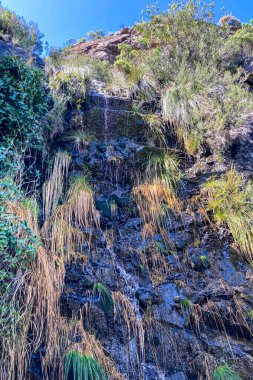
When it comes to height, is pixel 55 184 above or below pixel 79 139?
below

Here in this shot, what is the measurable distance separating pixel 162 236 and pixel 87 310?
1.28 meters

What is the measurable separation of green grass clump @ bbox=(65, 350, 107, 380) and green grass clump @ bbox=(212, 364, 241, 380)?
95 centimetres

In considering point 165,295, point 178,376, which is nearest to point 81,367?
point 178,376

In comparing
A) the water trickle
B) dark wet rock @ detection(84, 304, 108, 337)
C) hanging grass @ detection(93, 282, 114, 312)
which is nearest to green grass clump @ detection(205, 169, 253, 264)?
hanging grass @ detection(93, 282, 114, 312)

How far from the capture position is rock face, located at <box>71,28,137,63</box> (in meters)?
7.91

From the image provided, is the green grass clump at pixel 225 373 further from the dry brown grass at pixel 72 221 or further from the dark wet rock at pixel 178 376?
the dry brown grass at pixel 72 221

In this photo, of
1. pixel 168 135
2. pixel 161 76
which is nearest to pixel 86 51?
pixel 161 76

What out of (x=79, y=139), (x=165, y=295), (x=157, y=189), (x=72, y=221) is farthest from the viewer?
(x=79, y=139)

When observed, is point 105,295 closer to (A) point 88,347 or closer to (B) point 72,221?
(A) point 88,347

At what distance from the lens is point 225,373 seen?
2473mm

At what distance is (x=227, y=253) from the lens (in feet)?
11.4

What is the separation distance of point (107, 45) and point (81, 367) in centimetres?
808

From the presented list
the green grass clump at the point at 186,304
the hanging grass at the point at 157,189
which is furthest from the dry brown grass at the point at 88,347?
the hanging grass at the point at 157,189

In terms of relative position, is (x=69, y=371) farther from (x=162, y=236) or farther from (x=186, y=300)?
(x=162, y=236)
